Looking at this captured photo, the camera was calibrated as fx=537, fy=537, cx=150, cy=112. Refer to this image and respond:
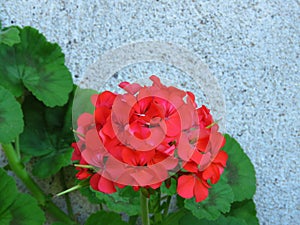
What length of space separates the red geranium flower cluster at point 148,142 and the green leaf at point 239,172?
50 centimetres

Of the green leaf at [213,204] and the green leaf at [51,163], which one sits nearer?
the green leaf at [213,204]

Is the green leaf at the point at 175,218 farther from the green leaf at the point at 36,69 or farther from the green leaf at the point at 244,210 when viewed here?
the green leaf at the point at 36,69

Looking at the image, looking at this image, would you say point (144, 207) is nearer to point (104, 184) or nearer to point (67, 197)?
point (104, 184)

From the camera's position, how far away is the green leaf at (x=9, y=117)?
1.12 metres

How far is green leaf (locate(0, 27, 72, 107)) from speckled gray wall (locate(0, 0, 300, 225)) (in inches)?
3.2

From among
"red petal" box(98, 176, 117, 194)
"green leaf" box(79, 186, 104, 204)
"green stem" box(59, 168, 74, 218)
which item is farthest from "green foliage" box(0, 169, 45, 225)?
"red petal" box(98, 176, 117, 194)

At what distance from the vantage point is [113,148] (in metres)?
0.75

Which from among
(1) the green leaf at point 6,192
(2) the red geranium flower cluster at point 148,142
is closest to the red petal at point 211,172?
(2) the red geranium flower cluster at point 148,142

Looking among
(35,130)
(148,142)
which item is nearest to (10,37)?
(35,130)

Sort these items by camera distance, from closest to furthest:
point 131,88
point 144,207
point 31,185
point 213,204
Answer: point 131,88
point 144,207
point 213,204
point 31,185

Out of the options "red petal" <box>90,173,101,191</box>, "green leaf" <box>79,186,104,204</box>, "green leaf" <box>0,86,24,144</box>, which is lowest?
"green leaf" <box>79,186,104,204</box>

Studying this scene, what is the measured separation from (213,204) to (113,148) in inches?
17.3

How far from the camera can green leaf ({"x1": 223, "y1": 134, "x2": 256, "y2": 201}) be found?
51.4 inches

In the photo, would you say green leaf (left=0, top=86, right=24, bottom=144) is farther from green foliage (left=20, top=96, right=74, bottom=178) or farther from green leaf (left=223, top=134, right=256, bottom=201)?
green leaf (left=223, top=134, right=256, bottom=201)
